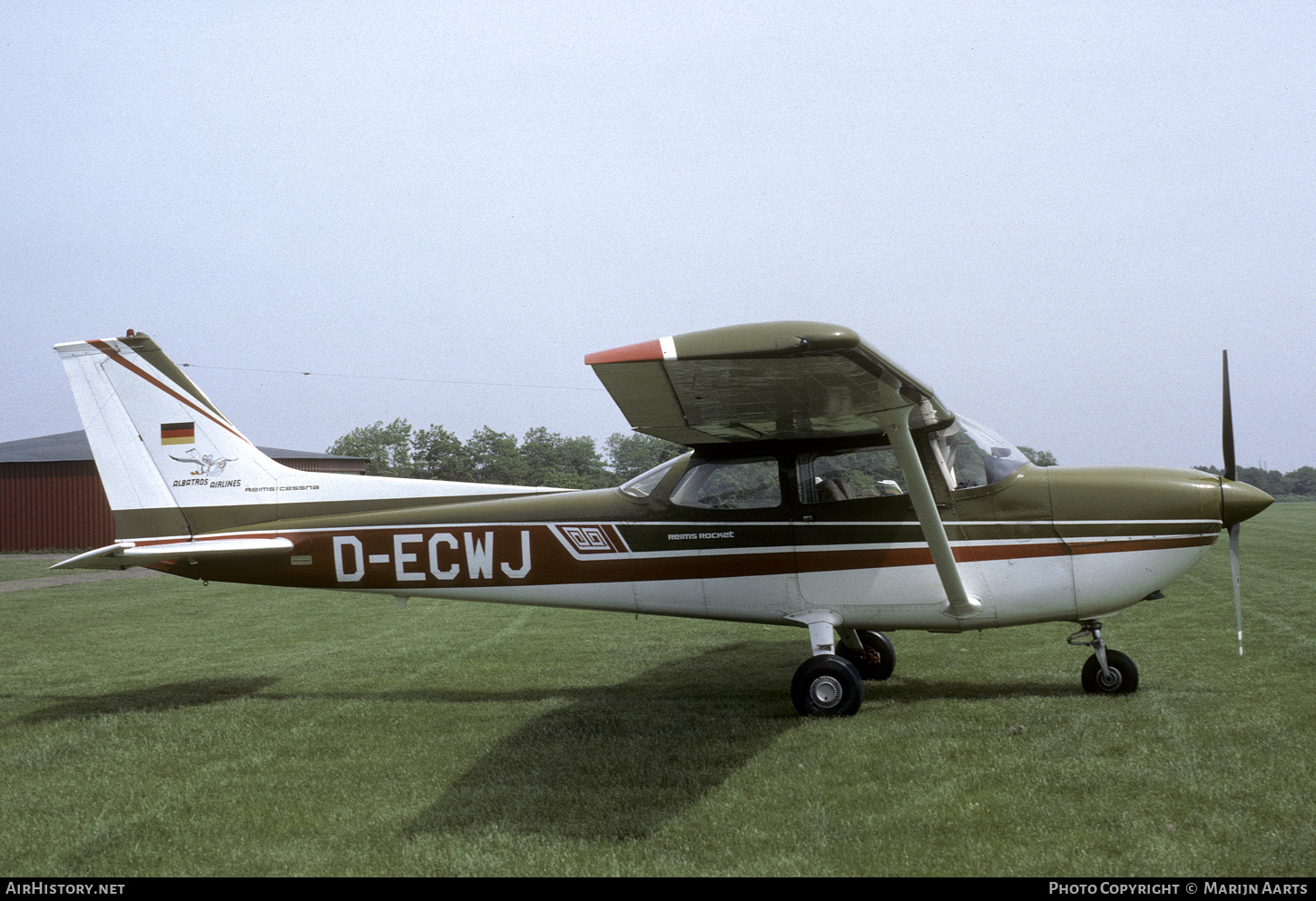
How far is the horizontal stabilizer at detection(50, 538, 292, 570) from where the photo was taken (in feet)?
23.9

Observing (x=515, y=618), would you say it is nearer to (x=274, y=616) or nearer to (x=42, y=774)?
(x=274, y=616)

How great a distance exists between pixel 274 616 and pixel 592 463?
104 ft

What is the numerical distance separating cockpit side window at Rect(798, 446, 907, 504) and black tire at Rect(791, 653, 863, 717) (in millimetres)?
1284

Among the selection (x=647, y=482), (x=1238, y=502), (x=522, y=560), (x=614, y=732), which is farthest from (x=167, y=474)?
(x=1238, y=502)

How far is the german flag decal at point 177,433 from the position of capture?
8.16 metres

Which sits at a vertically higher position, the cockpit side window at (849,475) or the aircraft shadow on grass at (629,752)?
the cockpit side window at (849,475)

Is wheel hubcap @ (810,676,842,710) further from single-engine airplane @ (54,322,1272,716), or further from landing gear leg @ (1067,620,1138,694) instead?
landing gear leg @ (1067,620,1138,694)

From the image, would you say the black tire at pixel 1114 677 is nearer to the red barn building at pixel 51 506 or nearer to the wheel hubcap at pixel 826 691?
the wheel hubcap at pixel 826 691

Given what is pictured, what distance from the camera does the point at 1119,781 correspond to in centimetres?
489

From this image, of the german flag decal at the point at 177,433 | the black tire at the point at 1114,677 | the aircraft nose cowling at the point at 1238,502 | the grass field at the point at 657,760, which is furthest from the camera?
the german flag decal at the point at 177,433

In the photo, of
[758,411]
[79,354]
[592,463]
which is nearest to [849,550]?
[758,411]

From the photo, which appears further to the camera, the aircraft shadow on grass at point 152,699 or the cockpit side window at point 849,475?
the aircraft shadow on grass at point 152,699

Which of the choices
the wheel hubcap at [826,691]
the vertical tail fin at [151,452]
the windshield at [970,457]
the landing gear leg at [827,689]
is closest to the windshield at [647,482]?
the landing gear leg at [827,689]

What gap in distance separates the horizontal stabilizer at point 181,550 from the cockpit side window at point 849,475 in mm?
4402
